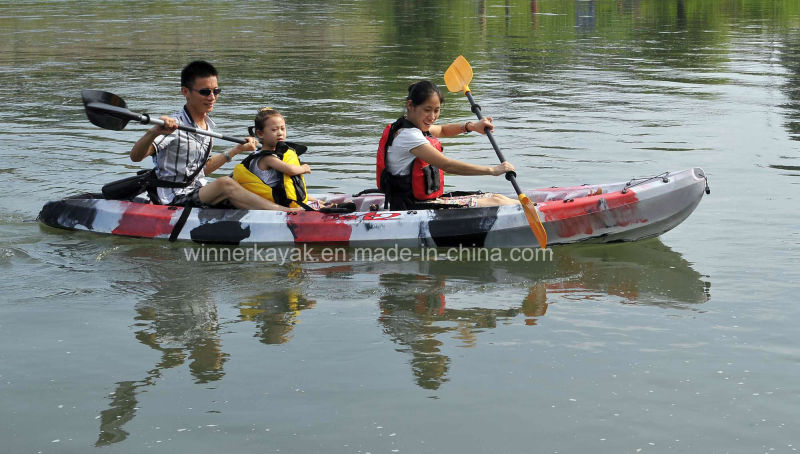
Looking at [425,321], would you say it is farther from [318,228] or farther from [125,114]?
[125,114]

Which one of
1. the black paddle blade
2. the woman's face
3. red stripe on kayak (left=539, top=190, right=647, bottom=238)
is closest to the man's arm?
the black paddle blade

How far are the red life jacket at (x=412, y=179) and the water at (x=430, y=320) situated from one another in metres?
0.62

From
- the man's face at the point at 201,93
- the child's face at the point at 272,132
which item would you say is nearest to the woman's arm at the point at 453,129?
the child's face at the point at 272,132

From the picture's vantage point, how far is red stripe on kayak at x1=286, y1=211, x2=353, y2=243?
7.36 m

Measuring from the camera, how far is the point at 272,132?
23.9 feet

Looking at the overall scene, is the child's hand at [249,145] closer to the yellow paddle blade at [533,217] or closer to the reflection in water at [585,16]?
the yellow paddle blade at [533,217]

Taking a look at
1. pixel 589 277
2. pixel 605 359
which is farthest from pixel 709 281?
pixel 605 359

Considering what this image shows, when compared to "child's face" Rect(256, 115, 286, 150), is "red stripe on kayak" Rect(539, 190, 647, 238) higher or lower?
lower

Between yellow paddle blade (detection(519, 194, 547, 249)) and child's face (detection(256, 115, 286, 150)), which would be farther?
child's face (detection(256, 115, 286, 150))

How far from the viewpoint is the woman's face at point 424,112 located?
697cm

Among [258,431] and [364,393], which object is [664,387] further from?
[258,431]

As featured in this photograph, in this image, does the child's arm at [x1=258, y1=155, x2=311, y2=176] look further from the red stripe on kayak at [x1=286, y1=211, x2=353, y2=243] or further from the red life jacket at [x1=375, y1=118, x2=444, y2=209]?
the red life jacket at [x1=375, y1=118, x2=444, y2=209]

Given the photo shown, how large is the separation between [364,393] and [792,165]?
6767mm

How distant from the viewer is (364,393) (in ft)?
15.6
